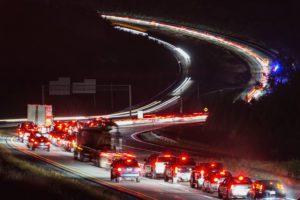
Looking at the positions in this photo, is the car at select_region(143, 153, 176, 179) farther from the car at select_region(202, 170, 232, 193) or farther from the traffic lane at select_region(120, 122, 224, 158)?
the traffic lane at select_region(120, 122, 224, 158)

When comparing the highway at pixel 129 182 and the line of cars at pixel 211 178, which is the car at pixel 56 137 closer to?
the highway at pixel 129 182

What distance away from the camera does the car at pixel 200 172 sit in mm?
41053

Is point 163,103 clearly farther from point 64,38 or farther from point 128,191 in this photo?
point 128,191

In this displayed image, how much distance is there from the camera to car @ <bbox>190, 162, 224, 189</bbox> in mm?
41053

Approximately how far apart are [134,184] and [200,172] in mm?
4805

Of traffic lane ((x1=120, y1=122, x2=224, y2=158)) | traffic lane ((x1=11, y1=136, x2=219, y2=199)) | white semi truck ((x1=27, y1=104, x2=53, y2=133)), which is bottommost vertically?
traffic lane ((x1=11, y1=136, x2=219, y2=199))

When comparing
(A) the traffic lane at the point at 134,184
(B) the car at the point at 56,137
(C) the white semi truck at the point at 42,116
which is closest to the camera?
(A) the traffic lane at the point at 134,184

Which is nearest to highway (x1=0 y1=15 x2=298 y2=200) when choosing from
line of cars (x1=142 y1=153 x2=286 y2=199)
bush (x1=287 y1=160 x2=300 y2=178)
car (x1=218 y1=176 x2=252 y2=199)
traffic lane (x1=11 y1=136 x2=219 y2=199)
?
traffic lane (x1=11 y1=136 x2=219 y2=199)

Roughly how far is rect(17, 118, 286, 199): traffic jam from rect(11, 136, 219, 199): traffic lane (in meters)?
0.60

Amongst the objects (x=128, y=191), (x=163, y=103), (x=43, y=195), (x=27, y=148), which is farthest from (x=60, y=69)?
(x=43, y=195)

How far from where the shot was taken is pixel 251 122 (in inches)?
3201

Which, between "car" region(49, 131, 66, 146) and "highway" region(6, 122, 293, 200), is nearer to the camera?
"highway" region(6, 122, 293, 200)

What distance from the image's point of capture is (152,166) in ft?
159

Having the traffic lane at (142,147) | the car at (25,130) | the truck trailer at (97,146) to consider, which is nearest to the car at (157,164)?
the truck trailer at (97,146)
